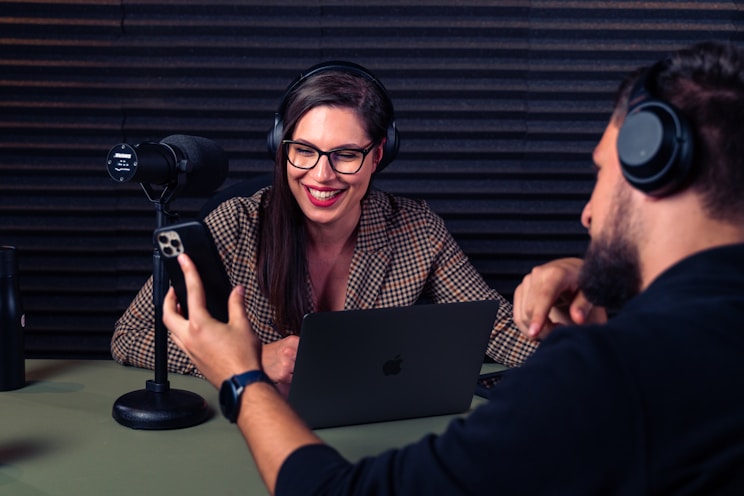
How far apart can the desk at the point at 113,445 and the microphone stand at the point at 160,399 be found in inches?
0.7

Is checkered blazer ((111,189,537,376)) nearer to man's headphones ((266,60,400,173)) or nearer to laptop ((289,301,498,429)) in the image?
man's headphones ((266,60,400,173))

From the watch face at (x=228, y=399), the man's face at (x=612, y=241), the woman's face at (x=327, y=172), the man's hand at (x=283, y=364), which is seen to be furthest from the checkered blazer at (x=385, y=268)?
the man's face at (x=612, y=241)

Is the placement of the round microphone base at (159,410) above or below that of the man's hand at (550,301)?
below

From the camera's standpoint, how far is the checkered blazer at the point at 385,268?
1.88m

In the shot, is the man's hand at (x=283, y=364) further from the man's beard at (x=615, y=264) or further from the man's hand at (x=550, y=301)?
the man's beard at (x=615, y=264)

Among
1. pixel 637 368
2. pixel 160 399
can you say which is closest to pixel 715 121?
pixel 637 368

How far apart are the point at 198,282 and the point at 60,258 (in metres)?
1.93

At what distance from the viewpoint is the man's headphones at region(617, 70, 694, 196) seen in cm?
83

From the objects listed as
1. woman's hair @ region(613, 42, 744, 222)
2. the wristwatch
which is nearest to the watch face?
the wristwatch

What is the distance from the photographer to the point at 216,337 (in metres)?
1.09

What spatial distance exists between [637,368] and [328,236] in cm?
143

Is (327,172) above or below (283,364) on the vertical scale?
above

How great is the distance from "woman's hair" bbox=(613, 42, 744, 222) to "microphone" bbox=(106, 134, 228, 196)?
0.86 m

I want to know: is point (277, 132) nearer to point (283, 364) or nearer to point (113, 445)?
point (283, 364)
